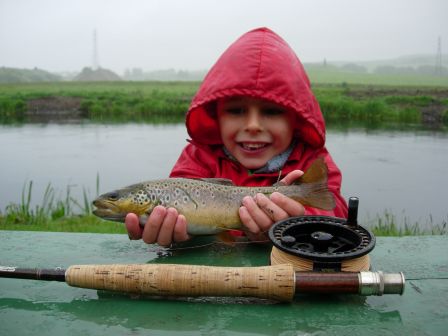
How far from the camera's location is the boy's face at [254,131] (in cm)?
269

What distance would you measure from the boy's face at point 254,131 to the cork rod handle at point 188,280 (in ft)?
3.95

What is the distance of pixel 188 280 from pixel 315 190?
3.26ft

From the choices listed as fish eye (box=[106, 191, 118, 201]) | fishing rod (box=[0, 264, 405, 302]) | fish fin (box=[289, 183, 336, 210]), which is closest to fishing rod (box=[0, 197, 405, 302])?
fishing rod (box=[0, 264, 405, 302])

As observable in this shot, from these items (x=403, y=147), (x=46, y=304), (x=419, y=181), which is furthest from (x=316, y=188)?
(x=403, y=147)

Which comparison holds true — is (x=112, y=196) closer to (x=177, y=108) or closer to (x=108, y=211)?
(x=108, y=211)

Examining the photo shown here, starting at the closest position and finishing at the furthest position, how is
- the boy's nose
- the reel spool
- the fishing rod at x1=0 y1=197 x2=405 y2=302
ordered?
1. the fishing rod at x1=0 y1=197 x2=405 y2=302
2. the reel spool
3. the boy's nose

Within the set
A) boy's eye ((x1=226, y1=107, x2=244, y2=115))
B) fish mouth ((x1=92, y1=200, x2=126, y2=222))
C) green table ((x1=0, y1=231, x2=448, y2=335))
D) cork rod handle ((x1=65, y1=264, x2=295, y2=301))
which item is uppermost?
boy's eye ((x1=226, y1=107, x2=244, y2=115))

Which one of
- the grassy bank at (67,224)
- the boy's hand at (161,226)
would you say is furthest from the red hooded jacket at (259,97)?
the grassy bank at (67,224)

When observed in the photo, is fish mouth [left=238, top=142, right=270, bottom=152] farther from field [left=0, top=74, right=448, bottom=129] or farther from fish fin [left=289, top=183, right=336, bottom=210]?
field [left=0, top=74, right=448, bottom=129]

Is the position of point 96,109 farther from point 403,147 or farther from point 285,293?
point 285,293

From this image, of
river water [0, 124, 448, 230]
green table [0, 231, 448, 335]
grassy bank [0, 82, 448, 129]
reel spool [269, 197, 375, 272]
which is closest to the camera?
green table [0, 231, 448, 335]

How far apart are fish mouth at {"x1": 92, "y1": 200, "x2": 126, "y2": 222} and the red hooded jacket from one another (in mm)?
597

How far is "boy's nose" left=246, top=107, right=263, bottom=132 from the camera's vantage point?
103 inches

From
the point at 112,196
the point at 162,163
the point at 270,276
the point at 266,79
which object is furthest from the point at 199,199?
the point at 162,163
